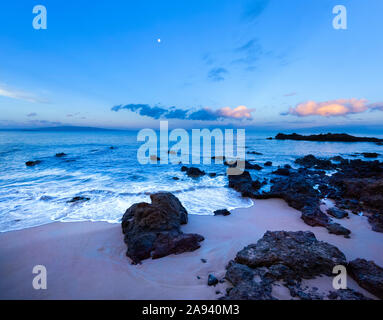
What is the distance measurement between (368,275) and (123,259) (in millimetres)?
5656

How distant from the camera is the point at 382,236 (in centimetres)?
561

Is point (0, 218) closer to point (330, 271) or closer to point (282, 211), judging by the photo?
point (330, 271)

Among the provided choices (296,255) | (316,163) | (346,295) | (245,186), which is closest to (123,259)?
(296,255)

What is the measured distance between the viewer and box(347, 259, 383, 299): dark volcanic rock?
3.22m

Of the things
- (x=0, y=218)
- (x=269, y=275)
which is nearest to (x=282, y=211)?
(x=269, y=275)

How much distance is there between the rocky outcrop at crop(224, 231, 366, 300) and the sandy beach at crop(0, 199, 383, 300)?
0.67 feet

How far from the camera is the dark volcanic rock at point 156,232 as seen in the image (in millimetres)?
4699

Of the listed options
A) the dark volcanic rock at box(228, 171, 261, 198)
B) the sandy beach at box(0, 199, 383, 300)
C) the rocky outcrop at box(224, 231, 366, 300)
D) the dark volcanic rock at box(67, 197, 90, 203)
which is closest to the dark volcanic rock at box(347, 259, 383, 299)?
the sandy beach at box(0, 199, 383, 300)

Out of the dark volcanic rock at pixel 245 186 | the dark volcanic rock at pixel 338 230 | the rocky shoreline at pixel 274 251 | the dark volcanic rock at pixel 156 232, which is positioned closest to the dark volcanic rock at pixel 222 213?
the rocky shoreline at pixel 274 251

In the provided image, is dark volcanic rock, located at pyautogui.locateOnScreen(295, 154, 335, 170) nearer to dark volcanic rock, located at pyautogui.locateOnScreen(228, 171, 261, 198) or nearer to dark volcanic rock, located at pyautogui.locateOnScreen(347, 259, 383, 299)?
dark volcanic rock, located at pyautogui.locateOnScreen(228, 171, 261, 198)

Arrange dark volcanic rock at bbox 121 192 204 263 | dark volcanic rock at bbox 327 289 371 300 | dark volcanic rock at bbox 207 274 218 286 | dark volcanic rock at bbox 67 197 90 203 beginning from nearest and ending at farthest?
dark volcanic rock at bbox 327 289 371 300, dark volcanic rock at bbox 207 274 218 286, dark volcanic rock at bbox 121 192 204 263, dark volcanic rock at bbox 67 197 90 203

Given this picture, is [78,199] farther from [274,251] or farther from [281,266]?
[281,266]

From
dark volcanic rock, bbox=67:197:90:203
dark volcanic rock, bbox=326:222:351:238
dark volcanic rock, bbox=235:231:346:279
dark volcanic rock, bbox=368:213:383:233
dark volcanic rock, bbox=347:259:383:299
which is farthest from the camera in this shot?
dark volcanic rock, bbox=67:197:90:203
